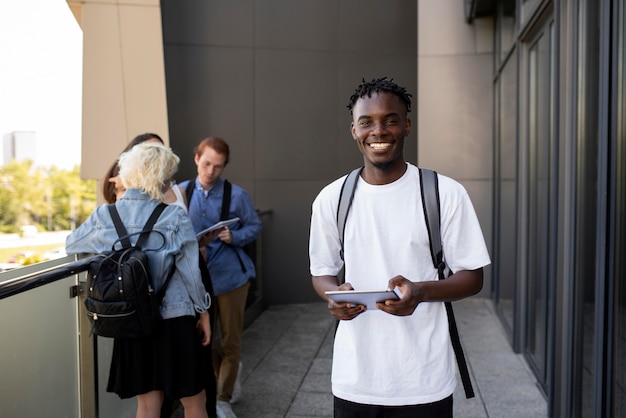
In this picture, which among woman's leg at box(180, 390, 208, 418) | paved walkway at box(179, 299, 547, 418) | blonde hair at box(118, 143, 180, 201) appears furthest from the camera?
paved walkway at box(179, 299, 547, 418)

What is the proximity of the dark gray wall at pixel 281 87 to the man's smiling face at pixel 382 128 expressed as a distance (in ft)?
21.8

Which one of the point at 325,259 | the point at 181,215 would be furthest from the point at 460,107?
the point at 325,259

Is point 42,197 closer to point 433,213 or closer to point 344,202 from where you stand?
point 344,202

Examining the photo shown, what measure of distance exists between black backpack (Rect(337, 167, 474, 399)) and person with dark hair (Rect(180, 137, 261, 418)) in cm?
229

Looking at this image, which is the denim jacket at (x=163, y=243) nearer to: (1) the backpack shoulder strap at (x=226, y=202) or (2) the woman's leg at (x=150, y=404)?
(2) the woman's leg at (x=150, y=404)

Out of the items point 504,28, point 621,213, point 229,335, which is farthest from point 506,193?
point 621,213

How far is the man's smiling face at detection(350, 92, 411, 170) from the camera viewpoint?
218 centimetres

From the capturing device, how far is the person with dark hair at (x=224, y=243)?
448 centimetres

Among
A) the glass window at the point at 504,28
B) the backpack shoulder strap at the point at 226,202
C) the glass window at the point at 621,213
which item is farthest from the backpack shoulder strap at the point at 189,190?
the glass window at the point at 504,28

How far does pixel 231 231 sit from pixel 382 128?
256 centimetres

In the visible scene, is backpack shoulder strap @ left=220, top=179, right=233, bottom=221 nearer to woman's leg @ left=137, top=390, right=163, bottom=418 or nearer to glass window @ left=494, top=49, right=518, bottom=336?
woman's leg @ left=137, top=390, right=163, bottom=418

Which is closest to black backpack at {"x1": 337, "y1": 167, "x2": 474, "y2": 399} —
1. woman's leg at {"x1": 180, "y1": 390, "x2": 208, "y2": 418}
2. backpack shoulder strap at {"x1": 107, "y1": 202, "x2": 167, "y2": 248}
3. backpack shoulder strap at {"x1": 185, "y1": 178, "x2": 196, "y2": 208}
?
backpack shoulder strap at {"x1": 107, "y1": 202, "x2": 167, "y2": 248}

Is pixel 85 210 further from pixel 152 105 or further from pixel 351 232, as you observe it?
pixel 351 232

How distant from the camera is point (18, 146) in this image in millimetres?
68750
